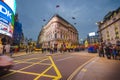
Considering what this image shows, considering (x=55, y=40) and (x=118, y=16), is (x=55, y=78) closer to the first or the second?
(x=118, y=16)

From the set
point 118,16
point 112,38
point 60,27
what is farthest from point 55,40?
point 118,16

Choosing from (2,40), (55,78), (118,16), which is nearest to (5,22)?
(2,40)

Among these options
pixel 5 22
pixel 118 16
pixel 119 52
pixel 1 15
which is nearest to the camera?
pixel 119 52

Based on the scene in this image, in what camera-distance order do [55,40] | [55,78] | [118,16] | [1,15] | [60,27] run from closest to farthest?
[55,78]
[1,15]
[118,16]
[55,40]
[60,27]

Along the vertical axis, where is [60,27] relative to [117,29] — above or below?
above

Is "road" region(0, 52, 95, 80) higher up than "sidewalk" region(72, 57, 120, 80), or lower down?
higher up

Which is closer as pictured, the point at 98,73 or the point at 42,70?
the point at 98,73

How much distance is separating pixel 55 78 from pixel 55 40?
52652 millimetres

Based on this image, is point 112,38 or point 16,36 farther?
point 16,36

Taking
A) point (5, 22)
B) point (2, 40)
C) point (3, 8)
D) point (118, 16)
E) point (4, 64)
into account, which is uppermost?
point (118, 16)

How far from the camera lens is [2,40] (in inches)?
999

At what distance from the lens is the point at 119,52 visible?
48.2 ft

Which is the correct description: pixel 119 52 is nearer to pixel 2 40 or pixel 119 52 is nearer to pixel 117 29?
pixel 2 40

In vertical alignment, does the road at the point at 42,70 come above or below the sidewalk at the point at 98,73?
above
